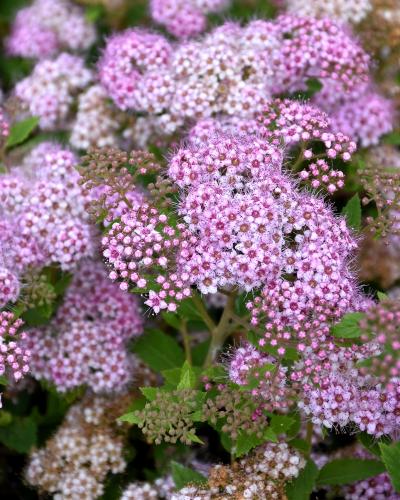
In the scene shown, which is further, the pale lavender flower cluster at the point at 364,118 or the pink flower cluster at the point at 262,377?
the pale lavender flower cluster at the point at 364,118

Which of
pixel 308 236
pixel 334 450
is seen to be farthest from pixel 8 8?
pixel 334 450

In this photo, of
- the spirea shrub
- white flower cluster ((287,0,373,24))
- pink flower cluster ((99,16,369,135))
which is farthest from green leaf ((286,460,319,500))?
white flower cluster ((287,0,373,24))

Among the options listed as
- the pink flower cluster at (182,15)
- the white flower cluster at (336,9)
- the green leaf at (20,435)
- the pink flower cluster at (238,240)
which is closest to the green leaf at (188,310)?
the pink flower cluster at (238,240)

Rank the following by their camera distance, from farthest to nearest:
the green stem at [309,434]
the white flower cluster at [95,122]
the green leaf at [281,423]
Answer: the white flower cluster at [95,122] → the green stem at [309,434] → the green leaf at [281,423]

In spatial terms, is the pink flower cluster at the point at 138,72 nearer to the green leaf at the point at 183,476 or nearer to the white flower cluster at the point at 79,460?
the white flower cluster at the point at 79,460

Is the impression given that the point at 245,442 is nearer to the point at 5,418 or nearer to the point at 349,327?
the point at 349,327

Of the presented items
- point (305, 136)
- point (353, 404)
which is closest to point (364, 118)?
point (305, 136)
